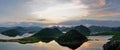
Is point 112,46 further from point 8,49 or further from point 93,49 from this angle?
point 8,49

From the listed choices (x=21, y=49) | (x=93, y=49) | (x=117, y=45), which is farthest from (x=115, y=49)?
(x=21, y=49)

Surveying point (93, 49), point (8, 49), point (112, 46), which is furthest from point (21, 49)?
point (112, 46)

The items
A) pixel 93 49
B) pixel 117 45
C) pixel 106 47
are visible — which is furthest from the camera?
pixel 93 49

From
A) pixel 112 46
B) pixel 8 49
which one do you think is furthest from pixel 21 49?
pixel 112 46

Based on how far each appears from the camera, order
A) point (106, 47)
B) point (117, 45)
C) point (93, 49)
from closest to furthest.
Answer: point (117, 45)
point (106, 47)
point (93, 49)

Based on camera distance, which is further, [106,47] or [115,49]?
[106,47]

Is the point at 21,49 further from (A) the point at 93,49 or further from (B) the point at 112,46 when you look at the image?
(B) the point at 112,46

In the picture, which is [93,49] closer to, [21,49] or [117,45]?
[117,45]

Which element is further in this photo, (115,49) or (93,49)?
(93,49)
